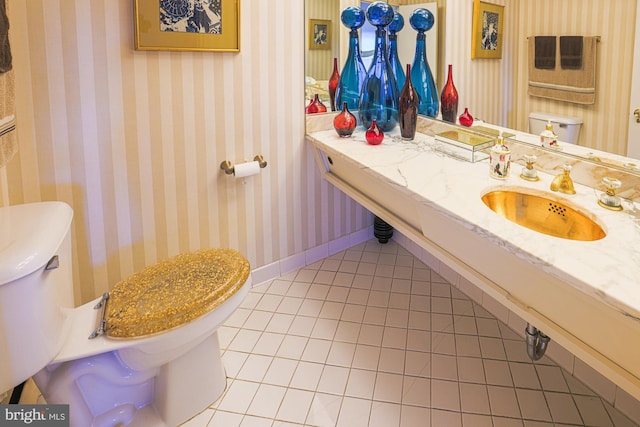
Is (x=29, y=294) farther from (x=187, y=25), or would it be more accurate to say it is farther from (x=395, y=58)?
(x=395, y=58)

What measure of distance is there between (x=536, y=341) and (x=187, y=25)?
1.70 meters

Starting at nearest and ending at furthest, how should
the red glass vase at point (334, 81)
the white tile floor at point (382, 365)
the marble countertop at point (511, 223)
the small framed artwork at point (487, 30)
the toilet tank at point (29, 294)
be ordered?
1. the marble countertop at point (511, 223)
2. the toilet tank at point (29, 294)
3. the white tile floor at point (382, 365)
4. the small framed artwork at point (487, 30)
5. the red glass vase at point (334, 81)

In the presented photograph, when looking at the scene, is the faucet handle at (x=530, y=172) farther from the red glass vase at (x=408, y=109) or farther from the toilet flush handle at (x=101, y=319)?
the toilet flush handle at (x=101, y=319)

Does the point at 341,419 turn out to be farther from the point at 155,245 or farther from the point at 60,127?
the point at 60,127

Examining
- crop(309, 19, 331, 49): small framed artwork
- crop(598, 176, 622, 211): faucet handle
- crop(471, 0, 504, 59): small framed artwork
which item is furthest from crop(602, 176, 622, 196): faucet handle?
crop(309, 19, 331, 49): small framed artwork

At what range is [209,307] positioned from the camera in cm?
136

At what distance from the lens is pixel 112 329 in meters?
1.26

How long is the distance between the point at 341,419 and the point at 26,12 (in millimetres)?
1696

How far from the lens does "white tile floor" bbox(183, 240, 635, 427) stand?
4.84ft

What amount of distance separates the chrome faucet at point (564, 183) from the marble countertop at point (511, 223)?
0.07 ft

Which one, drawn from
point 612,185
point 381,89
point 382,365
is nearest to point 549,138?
point 612,185

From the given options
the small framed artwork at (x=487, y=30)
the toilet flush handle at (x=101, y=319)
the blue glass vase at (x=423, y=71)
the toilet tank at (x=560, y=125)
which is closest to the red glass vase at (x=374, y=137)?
the blue glass vase at (x=423, y=71)

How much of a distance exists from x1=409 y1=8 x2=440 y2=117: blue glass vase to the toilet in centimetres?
113

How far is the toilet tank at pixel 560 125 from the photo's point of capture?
1.43m
